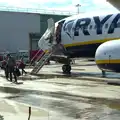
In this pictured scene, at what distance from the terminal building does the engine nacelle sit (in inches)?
2047

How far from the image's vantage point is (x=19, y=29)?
7175 centimetres

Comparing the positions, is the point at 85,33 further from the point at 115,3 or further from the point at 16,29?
the point at 16,29

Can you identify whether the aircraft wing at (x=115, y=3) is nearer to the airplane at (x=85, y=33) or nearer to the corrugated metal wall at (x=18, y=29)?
the airplane at (x=85, y=33)

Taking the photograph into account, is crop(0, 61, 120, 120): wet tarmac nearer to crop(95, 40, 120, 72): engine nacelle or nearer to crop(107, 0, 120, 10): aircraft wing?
crop(95, 40, 120, 72): engine nacelle

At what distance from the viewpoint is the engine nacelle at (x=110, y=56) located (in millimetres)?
16656

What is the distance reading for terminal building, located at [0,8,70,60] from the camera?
227ft

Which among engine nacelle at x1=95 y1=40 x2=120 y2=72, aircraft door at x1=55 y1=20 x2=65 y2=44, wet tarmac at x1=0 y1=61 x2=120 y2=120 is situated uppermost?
aircraft door at x1=55 y1=20 x2=65 y2=44

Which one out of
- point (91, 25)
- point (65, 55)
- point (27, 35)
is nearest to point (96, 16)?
point (91, 25)

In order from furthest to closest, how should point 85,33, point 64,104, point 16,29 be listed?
1. point 16,29
2. point 85,33
3. point 64,104

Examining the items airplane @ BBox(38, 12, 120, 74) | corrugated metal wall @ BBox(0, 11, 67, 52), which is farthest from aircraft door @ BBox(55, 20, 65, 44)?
corrugated metal wall @ BBox(0, 11, 67, 52)

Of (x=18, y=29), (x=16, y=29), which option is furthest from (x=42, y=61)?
(x=18, y=29)

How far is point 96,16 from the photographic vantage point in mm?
23234

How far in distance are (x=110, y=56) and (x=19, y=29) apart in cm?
5601

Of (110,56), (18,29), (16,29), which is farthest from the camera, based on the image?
(18,29)
